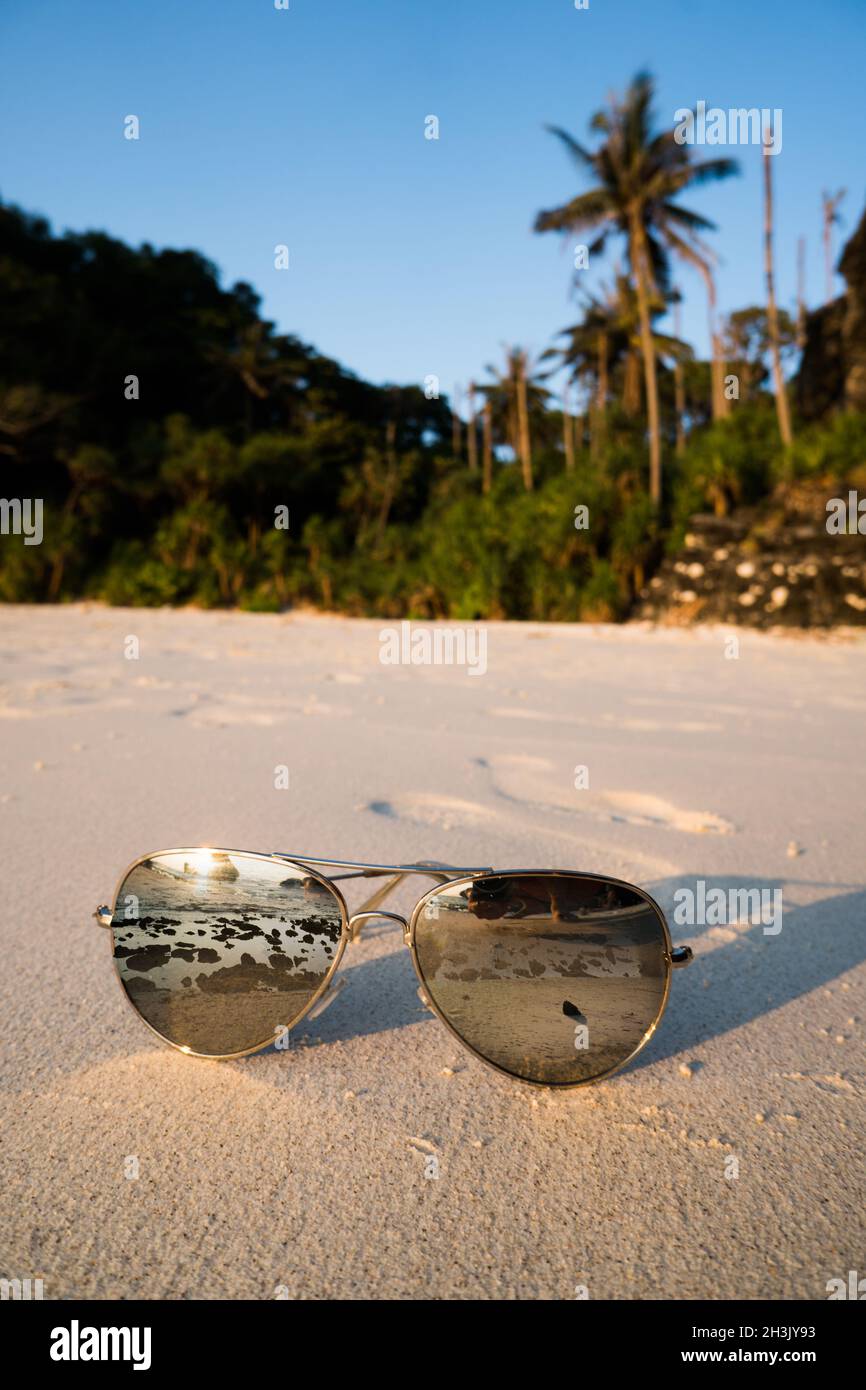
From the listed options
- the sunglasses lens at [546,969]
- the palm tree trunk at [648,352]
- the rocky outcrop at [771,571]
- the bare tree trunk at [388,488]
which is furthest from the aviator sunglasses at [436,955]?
the bare tree trunk at [388,488]

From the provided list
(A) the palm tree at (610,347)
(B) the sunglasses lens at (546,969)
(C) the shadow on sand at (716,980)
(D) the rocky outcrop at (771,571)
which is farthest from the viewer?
(A) the palm tree at (610,347)

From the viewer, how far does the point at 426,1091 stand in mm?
943

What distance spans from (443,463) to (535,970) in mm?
25441

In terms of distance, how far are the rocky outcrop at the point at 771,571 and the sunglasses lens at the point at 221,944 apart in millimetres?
8974

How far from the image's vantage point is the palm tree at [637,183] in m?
16.2

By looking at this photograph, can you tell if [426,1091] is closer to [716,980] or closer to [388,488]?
[716,980]

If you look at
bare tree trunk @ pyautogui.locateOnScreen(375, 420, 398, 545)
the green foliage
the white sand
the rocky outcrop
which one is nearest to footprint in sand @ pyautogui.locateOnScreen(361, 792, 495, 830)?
the white sand

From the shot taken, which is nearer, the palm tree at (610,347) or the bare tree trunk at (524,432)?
the bare tree trunk at (524,432)

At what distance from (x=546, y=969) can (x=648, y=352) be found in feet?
54.0

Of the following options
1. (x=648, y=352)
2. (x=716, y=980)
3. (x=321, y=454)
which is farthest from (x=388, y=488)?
(x=716, y=980)

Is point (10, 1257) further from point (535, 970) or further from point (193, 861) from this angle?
point (535, 970)

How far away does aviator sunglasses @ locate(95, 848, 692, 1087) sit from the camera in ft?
3.18

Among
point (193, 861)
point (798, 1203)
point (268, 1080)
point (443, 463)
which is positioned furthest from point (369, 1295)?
point (443, 463)

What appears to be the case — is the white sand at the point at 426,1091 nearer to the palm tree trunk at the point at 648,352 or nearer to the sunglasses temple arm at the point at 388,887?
the sunglasses temple arm at the point at 388,887
